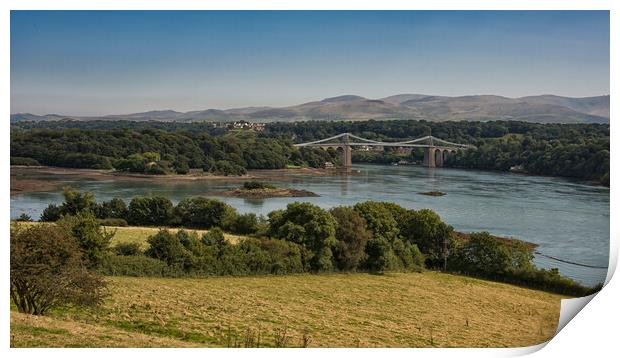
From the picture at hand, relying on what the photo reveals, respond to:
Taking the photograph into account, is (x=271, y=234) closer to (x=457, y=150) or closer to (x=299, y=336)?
(x=299, y=336)

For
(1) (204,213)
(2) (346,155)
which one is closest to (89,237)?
(1) (204,213)

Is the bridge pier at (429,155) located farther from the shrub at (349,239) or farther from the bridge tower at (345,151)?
the shrub at (349,239)

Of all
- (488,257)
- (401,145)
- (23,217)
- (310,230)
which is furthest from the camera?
(401,145)

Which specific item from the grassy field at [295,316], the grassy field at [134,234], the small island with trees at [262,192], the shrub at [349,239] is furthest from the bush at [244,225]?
the grassy field at [295,316]

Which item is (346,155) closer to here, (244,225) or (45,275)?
(244,225)

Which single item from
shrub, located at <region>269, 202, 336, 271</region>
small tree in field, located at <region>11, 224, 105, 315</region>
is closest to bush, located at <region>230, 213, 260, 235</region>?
shrub, located at <region>269, 202, 336, 271</region>

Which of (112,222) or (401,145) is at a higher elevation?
(401,145)

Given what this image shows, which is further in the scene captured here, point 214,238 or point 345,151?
point 345,151
